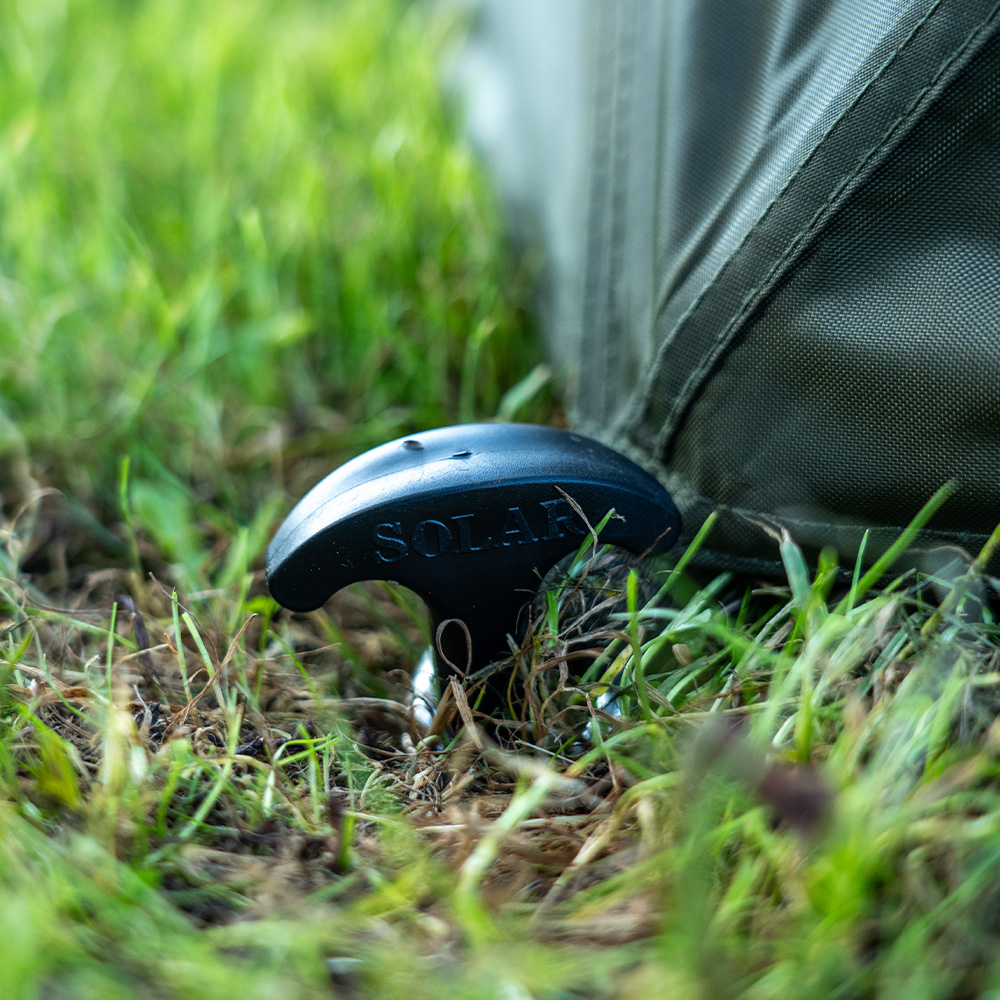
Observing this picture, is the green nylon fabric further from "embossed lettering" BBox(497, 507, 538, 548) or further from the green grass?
"embossed lettering" BBox(497, 507, 538, 548)

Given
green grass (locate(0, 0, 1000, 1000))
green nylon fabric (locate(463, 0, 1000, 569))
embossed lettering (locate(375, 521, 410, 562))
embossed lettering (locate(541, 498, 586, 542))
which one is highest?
green nylon fabric (locate(463, 0, 1000, 569))

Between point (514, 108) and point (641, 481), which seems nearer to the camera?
point (641, 481)

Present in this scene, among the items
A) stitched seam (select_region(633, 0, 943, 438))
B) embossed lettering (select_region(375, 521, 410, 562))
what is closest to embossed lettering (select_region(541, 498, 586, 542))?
embossed lettering (select_region(375, 521, 410, 562))

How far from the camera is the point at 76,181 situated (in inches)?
77.9

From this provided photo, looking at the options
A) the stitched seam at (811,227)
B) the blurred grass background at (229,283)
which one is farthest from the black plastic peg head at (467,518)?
the blurred grass background at (229,283)

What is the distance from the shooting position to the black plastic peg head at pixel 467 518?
3.01 ft

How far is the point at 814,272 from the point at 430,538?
0.45m

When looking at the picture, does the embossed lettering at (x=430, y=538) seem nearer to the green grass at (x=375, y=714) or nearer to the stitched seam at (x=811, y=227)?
the green grass at (x=375, y=714)

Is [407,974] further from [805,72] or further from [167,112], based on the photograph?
[167,112]

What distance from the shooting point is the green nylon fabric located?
0.91 m

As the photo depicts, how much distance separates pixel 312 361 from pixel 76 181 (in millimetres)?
690

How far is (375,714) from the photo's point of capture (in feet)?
3.61

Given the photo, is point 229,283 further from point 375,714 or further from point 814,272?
point 814,272

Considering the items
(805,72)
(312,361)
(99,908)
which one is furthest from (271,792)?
(312,361)
